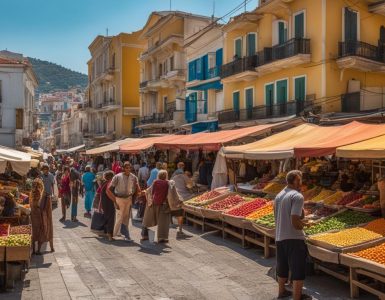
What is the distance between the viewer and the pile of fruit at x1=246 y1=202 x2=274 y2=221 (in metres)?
11.2

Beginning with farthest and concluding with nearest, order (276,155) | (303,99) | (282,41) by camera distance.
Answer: (282,41), (303,99), (276,155)

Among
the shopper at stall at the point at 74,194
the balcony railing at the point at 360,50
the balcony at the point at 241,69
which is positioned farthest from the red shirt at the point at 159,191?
the balcony at the point at 241,69

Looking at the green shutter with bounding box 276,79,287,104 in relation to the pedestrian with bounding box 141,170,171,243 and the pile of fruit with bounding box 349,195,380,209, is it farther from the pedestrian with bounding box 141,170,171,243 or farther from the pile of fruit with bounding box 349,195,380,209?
the pile of fruit with bounding box 349,195,380,209

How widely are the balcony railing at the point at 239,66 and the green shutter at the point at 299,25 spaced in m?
3.23

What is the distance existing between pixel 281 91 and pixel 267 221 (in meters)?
16.4

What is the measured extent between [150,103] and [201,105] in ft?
40.6

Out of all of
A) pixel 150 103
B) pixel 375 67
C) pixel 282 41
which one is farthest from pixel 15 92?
pixel 375 67

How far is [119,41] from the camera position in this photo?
54.8m

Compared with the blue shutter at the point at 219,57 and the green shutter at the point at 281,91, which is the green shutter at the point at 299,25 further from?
the blue shutter at the point at 219,57

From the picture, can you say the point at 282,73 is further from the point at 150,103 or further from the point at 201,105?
the point at 150,103

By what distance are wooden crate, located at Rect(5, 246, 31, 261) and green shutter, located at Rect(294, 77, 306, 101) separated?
1803 centimetres

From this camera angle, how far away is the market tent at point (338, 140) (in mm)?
10547

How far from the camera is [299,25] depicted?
2459cm

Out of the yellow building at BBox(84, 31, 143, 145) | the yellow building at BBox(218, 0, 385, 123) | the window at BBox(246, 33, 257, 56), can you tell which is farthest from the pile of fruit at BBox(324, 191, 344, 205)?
the yellow building at BBox(84, 31, 143, 145)
